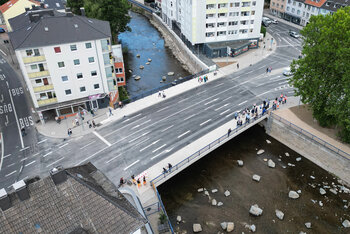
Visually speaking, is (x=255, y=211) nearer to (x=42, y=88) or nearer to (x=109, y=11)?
(x=42, y=88)

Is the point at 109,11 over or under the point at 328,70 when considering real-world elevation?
over

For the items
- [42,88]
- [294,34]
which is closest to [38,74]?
[42,88]

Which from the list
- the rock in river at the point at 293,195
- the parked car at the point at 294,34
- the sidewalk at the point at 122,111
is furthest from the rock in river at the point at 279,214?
the parked car at the point at 294,34

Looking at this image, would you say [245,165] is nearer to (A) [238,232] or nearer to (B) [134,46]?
(A) [238,232]

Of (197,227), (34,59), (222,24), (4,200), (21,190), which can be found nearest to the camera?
(4,200)

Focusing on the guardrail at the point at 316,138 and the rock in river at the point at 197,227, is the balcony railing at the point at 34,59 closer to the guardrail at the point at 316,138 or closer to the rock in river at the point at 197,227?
the rock in river at the point at 197,227

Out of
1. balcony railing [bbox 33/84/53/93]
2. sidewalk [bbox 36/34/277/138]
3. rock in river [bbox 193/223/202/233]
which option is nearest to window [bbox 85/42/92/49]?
balcony railing [bbox 33/84/53/93]

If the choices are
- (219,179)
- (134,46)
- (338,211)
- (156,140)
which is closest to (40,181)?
(156,140)
